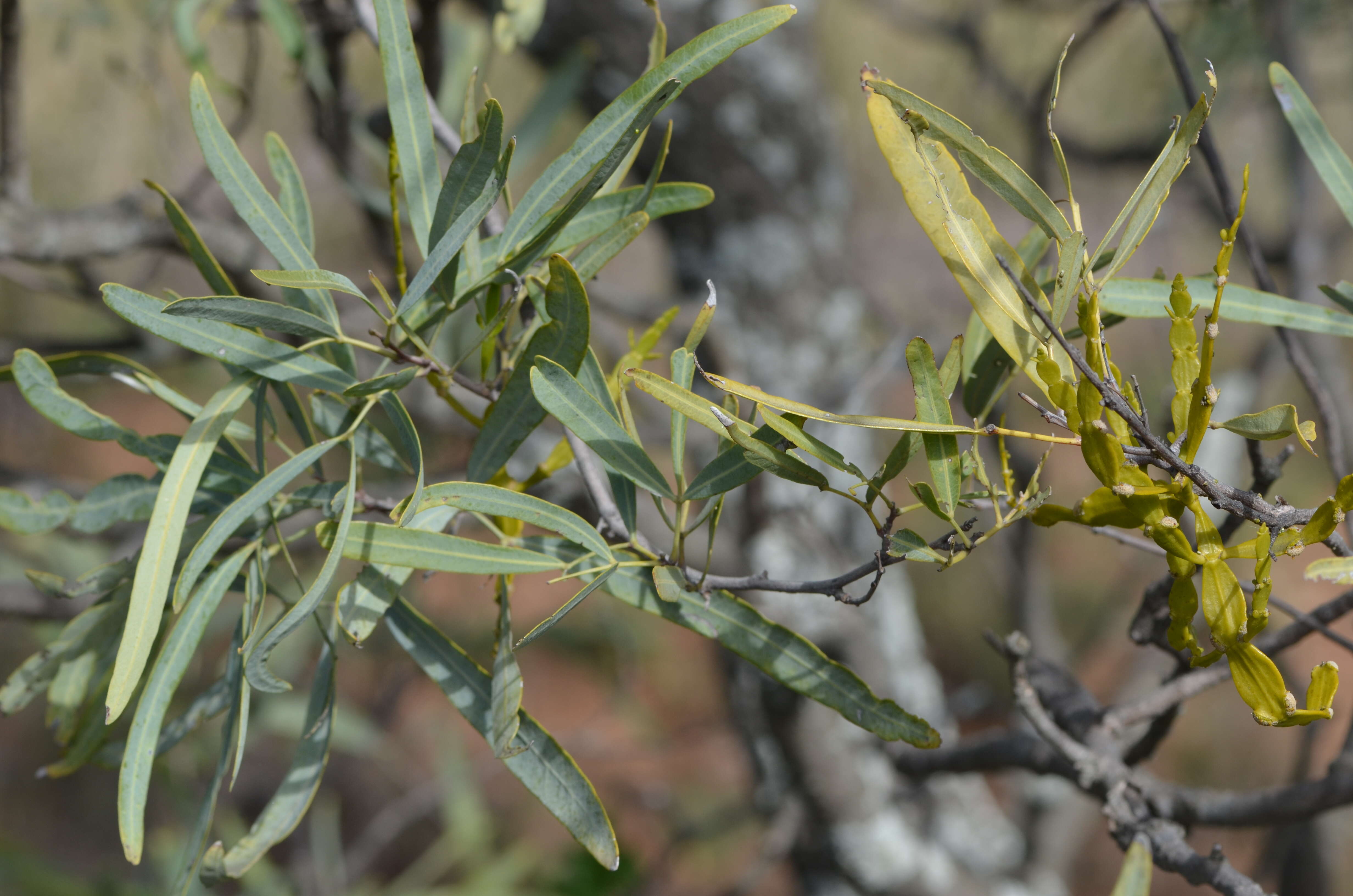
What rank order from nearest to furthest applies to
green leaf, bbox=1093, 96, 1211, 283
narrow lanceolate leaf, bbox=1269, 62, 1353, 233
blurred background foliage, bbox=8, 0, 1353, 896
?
1. green leaf, bbox=1093, 96, 1211, 283
2. narrow lanceolate leaf, bbox=1269, 62, 1353, 233
3. blurred background foliage, bbox=8, 0, 1353, 896

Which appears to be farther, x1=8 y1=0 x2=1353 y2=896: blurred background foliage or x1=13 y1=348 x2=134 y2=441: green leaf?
x1=8 y1=0 x2=1353 y2=896: blurred background foliage

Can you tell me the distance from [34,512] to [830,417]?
0.29m

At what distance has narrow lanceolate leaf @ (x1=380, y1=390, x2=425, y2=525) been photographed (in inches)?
8.4

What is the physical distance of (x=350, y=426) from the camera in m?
0.26

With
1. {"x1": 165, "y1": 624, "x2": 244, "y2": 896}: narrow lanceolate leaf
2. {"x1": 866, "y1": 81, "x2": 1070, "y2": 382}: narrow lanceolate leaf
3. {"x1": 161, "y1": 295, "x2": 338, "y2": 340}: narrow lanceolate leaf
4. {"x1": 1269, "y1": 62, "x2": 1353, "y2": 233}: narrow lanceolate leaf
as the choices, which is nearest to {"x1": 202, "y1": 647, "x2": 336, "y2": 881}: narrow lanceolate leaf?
{"x1": 165, "y1": 624, "x2": 244, "y2": 896}: narrow lanceolate leaf

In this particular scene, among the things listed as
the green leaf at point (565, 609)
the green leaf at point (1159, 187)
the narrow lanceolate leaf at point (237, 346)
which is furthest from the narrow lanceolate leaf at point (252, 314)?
the green leaf at point (1159, 187)

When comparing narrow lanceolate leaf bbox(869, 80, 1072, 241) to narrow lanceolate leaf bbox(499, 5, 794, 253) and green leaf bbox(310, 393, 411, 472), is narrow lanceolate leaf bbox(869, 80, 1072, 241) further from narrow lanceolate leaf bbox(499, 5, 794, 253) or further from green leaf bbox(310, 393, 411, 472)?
green leaf bbox(310, 393, 411, 472)

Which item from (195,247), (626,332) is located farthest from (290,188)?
(626,332)

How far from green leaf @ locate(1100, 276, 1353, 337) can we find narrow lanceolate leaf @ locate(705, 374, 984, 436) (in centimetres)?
9

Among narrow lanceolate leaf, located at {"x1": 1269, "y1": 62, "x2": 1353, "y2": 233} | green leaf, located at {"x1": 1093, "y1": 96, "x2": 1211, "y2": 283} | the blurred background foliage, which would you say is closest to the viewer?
green leaf, located at {"x1": 1093, "y1": 96, "x2": 1211, "y2": 283}

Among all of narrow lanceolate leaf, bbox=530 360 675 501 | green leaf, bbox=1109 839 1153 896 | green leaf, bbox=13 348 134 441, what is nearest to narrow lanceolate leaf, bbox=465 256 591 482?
narrow lanceolate leaf, bbox=530 360 675 501

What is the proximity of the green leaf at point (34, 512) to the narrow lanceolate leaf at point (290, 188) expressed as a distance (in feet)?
0.42

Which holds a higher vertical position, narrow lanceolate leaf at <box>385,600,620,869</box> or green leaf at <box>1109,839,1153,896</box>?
green leaf at <box>1109,839,1153,896</box>

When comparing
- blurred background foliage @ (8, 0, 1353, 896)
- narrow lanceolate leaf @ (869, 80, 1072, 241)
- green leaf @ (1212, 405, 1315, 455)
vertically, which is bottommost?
blurred background foliage @ (8, 0, 1353, 896)
